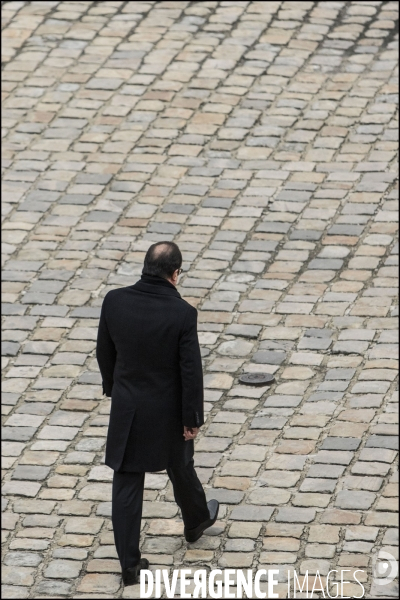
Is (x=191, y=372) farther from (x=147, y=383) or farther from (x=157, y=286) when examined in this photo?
(x=157, y=286)

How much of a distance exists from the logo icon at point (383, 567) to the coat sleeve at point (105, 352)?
1.58 m

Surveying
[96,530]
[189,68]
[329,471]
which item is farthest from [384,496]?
[189,68]

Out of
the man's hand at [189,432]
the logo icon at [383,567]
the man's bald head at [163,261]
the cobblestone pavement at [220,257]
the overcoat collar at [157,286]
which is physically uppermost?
the man's bald head at [163,261]

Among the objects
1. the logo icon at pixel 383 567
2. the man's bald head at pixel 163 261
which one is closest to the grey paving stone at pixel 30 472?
the man's bald head at pixel 163 261

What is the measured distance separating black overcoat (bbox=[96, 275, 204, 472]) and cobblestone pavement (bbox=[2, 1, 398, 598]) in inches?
27.7

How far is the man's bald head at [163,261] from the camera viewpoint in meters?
5.71

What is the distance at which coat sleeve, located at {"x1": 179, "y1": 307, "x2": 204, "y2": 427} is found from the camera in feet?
18.5

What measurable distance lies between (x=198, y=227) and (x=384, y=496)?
12.1 feet

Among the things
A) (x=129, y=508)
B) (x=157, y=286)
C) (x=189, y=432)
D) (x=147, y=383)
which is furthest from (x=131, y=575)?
(x=157, y=286)

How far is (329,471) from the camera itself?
6723mm

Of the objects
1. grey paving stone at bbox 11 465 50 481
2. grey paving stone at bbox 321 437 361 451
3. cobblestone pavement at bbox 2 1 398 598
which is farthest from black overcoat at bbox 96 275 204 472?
grey paving stone at bbox 321 437 361 451

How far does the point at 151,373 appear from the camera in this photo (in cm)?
571

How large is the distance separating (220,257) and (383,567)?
382 cm

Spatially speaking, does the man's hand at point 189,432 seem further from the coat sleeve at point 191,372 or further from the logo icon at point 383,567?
the logo icon at point 383,567
